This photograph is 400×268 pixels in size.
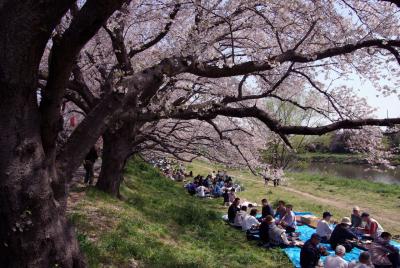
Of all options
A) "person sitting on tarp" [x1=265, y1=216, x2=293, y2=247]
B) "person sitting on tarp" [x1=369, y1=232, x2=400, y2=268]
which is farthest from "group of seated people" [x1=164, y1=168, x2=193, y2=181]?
"person sitting on tarp" [x1=369, y1=232, x2=400, y2=268]

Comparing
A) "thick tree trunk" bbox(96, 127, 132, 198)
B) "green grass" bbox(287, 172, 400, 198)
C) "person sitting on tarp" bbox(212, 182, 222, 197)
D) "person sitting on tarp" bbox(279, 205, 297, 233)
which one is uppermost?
"thick tree trunk" bbox(96, 127, 132, 198)

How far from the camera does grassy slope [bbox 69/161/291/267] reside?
6590 millimetres

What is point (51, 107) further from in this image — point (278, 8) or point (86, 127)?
point (278, 8)

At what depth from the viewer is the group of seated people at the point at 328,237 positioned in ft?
A: 29.3

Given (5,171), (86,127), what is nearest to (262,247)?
(86,127)

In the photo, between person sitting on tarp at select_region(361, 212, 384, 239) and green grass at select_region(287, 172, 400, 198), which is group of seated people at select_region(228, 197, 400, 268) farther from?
green grass at select_region(287, 172, 400, 198)

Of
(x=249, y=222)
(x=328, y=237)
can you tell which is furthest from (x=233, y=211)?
(x=328, y=237)

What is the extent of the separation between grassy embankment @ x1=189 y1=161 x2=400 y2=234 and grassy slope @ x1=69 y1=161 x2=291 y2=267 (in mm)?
7324

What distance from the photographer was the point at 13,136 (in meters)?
3.82

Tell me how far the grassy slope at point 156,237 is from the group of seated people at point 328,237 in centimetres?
54

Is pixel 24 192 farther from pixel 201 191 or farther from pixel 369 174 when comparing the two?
pixel 369 174

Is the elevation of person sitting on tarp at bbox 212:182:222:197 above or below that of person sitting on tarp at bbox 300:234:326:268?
above

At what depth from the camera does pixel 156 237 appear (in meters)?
8.75

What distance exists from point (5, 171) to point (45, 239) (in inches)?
34.1
